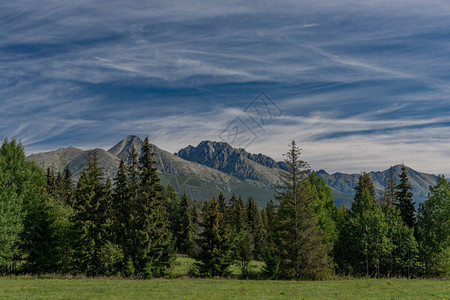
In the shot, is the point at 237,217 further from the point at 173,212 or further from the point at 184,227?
the point at 173,212

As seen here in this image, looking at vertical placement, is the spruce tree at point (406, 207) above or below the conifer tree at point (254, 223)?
above

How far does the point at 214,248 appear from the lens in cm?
4425

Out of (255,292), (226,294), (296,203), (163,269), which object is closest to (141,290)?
(226,294)

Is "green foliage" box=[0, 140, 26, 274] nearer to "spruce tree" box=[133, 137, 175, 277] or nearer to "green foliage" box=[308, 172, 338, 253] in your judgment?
"spruce tree" box=[133, 137, 175, 277]

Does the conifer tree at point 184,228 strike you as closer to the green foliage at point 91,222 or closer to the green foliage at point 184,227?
the green foliage at point 184,227

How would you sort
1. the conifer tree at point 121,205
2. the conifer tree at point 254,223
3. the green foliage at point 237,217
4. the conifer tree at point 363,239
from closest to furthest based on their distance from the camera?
1. the conifer tree at point 121,205
2. the conifer tree at point 363,239
3. the conifer tree at point 254,223
4. the green foliage at point 237,217

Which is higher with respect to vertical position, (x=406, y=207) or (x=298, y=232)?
(x=406, y=207)

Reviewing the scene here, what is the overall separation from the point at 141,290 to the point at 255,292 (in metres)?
8.70

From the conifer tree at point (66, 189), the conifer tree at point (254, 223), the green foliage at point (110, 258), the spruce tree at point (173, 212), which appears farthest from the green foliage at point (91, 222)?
the conifer tree at point (254, 223)

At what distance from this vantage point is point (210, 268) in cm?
4406

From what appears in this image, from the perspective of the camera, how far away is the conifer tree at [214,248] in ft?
145

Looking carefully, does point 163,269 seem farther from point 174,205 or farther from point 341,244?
point 174,205

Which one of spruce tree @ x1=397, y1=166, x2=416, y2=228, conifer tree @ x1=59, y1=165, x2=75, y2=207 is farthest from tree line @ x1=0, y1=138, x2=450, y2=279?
conifer tree @ x1=59, y1=165, x2=75, y2=207

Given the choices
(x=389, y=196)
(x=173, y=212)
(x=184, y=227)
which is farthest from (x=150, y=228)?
(x=173, y=212)
